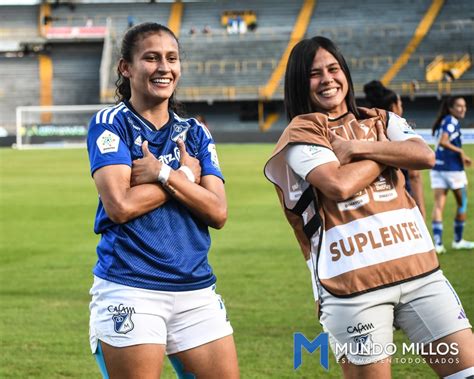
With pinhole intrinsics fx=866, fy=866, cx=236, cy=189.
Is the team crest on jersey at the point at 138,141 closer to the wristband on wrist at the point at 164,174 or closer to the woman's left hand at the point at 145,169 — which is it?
the woman's left hand at the point at 145,169

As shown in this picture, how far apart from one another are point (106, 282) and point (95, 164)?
1.61 feet

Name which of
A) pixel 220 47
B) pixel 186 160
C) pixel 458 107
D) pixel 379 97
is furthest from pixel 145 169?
pixel 220 47

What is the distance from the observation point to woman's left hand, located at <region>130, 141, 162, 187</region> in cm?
358

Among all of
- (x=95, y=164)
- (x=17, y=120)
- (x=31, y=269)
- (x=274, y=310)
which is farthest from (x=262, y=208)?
(x=17, y=120)

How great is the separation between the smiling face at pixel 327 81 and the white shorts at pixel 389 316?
0.81 metres

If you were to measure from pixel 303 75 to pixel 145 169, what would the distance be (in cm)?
77

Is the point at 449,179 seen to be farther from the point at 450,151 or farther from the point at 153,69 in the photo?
the point at 153,69

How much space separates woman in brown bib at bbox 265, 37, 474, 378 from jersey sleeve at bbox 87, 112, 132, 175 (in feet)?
2.10

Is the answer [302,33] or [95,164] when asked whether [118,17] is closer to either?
[302,33]

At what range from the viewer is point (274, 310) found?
8.15 m

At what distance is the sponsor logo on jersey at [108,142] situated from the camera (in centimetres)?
357

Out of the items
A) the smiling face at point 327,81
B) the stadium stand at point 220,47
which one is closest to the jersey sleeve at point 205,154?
the smiling face at point 327,81

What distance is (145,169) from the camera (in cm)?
362

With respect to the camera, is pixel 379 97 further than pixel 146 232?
Yes
